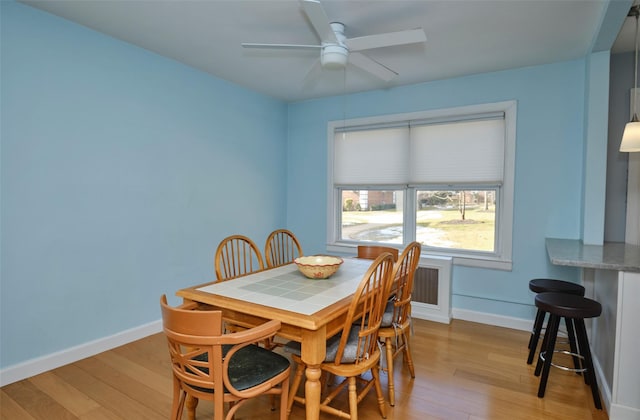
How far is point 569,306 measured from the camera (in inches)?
81.0

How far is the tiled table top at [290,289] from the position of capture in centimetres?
172

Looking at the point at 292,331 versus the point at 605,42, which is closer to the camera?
the point at 292,331

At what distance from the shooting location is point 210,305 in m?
1.90

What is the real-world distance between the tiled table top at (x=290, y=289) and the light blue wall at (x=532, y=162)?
175cm

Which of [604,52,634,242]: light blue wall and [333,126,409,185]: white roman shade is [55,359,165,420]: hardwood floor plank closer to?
[333,126,409,185]: white roman shade

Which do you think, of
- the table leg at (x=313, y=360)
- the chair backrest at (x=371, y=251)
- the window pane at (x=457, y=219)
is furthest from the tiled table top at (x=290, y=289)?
the window pane at (x=457, y=219)

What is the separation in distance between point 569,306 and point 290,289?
1.64 metres

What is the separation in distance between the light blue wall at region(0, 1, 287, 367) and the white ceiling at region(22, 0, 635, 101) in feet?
0.81

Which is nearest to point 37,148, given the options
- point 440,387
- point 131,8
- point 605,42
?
point 131,8

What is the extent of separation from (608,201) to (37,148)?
14.5ft

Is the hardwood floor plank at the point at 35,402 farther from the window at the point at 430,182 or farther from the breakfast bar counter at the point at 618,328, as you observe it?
the breakfast bar counter at the point at 618,328

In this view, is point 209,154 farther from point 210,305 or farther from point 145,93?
point 210,305

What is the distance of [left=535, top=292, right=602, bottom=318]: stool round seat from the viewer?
2008mm

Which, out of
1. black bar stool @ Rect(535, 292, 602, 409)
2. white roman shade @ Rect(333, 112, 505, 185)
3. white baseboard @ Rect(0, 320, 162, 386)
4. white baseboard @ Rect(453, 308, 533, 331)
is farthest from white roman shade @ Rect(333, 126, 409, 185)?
white baseboard @ Rect(0, 320, 162, 386)
